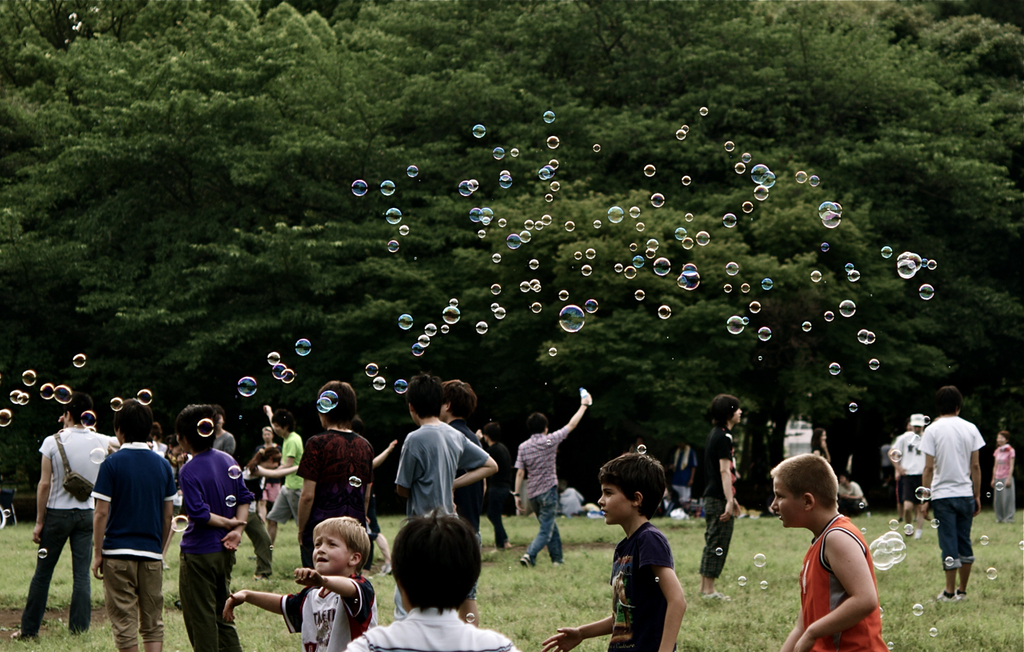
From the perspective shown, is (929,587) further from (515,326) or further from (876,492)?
(876,492)

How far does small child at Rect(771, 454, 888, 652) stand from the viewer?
121 inches

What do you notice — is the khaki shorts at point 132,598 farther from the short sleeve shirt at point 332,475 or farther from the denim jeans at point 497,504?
the denim jeans at point 497,504

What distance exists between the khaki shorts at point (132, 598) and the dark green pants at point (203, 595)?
0.23m

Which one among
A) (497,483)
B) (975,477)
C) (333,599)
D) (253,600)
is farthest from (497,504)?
(253,600)

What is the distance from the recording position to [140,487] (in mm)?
5277

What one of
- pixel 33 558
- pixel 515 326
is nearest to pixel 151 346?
pixel 515 326

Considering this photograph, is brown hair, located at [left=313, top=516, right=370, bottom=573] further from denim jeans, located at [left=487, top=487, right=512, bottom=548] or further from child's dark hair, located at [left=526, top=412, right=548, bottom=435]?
denim jeans, located at [left=487, top=487, right=512, bottom=548]

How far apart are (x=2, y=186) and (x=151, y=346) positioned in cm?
532

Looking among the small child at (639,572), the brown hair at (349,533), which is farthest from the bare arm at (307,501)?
the small child at (639,572)

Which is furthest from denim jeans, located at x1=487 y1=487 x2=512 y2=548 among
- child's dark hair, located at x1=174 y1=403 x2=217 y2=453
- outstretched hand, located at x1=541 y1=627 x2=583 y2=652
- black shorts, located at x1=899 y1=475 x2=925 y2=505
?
outstretched hand, located at x1=541 y1=627 x2=583 y2=652

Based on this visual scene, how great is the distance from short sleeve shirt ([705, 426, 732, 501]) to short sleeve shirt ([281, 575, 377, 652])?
4490 mm

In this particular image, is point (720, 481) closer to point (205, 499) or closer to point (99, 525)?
point (205, 499)

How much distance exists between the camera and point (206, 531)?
5.16 meters

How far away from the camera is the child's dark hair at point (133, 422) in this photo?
17.4 ft
